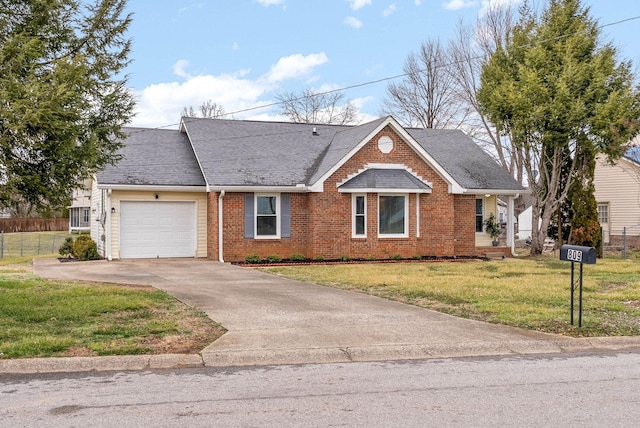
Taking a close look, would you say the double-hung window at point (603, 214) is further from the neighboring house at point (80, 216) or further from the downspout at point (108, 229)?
the neighboring house at point (80, 216)

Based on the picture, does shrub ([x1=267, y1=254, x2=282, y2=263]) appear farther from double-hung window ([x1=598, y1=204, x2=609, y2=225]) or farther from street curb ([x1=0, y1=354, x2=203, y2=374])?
double-hung window ([x1=598, y1=204, x2=609, y2=225])

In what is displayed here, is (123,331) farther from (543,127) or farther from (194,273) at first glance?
(543,127)

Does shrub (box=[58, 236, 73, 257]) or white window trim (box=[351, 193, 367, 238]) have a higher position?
white window trim (box=[351, 193, 367, 238])

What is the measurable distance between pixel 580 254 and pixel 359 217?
45.3 ft

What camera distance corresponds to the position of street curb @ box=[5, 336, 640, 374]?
737cm

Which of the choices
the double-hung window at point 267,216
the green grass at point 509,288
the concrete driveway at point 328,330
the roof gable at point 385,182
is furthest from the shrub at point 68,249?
the roof gable at point 385,182

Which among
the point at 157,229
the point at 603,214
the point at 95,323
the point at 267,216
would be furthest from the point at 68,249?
the point at 603,214

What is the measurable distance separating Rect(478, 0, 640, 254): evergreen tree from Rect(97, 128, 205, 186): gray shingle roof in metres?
12.2

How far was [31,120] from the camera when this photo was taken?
9211 millimetres

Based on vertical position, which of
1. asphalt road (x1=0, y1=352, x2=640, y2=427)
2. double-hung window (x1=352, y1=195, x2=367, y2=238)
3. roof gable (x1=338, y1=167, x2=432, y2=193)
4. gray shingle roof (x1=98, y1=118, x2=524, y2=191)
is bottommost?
asphalt road (x1=0, y1=352, x2=640, y2=427)

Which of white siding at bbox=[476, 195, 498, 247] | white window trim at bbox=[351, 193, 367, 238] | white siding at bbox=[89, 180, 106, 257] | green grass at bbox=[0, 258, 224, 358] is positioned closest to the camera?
green grass at bbox=[0, 258, 224, 358]

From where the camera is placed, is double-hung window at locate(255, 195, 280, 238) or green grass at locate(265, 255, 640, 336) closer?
green grass at locate(265, 255, 640, 336)

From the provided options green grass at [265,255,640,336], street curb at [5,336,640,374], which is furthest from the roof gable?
street curb at [5,336,640,374]

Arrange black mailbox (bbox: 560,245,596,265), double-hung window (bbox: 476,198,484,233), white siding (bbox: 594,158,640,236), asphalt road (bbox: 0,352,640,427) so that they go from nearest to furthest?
asphalt road (bbox: 0,352,640,427)
black mailbox (bbox: 560,245,596,265)
double-hung window (bbox: 476,198,484,233)
white siding (bbox: 594,158,640,236)
